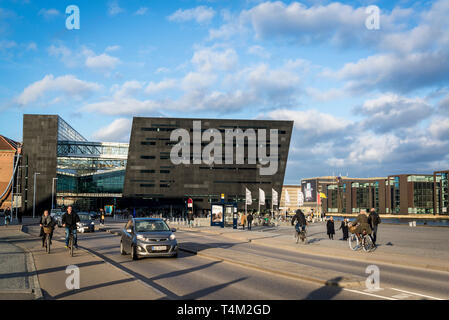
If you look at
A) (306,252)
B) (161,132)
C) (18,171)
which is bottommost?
(306,252)

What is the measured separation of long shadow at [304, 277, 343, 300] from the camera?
27.2 feet

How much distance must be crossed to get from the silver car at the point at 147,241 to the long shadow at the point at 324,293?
6844 mm

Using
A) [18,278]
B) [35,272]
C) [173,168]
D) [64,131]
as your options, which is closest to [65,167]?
[64,131]

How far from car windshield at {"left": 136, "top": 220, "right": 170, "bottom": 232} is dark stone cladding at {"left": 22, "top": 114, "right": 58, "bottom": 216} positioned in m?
Answer: 87.7

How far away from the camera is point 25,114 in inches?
3804

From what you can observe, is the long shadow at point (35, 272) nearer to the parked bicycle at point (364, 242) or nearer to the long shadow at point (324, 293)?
the long shadow at point (324, 293)

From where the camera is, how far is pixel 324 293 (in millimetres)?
8727

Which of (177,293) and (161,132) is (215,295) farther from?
(161,132)

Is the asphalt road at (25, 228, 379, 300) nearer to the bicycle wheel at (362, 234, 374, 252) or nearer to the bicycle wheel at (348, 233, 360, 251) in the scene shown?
the bicycle wheel at (362, 234, 374, 252)

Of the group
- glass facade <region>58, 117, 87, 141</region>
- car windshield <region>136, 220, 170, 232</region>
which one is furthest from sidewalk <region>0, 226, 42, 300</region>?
glass facade <region>58, 117, 87, 141</region>

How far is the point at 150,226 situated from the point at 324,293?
8709 millimetres

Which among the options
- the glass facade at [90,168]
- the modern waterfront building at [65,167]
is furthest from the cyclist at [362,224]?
the glass facade at [90,168]
